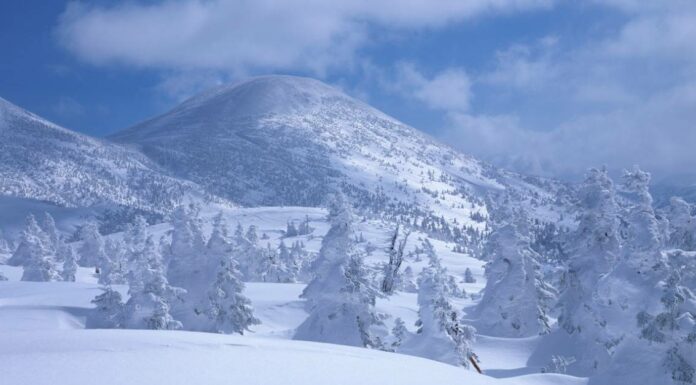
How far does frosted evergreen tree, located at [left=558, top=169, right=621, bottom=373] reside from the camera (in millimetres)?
29797

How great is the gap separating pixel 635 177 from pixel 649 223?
4.19 m

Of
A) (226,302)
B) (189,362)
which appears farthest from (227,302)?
(189,362)

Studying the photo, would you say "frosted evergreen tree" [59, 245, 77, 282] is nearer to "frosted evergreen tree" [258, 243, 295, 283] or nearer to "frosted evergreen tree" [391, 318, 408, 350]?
"frosted evergreen tree" [258, 243, 295, 283]

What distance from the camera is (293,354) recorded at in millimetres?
10695

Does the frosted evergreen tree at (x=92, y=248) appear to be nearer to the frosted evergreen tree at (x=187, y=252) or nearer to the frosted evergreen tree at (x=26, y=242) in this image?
the frosted evergreen tree at (x=26, y=242)

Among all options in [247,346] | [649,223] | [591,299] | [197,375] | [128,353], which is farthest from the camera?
[591,299]

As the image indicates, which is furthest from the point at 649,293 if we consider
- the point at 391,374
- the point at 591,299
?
the point at 391,374

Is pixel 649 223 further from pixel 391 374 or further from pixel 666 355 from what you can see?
pixel 391 374

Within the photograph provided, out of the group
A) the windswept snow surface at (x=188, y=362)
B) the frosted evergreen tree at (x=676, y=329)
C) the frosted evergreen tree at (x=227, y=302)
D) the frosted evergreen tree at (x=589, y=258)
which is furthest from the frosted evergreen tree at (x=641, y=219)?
the frosted evergreen tree at (x=227, y=302)

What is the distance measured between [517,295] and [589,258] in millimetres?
10175

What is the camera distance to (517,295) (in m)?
40.1

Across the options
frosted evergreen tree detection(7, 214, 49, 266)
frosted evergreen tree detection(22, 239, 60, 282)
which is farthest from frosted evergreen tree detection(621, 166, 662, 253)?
frosted evergreen tree detection(7, 214, 49, 266)

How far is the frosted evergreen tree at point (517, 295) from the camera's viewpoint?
130 ft

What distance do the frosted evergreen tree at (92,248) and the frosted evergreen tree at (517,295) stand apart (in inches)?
3012
